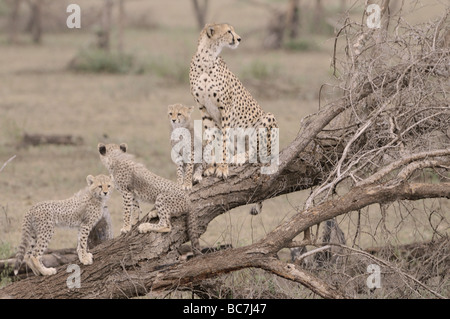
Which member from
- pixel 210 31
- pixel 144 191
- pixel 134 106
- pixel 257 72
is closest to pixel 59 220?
pixel 144 191

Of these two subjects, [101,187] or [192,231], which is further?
[101,187]

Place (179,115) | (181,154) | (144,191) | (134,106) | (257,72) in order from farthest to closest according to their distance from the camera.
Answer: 1. (257,72)
2. (134,106)
3. (179,115)
4. (181,154)
5. (144,191)

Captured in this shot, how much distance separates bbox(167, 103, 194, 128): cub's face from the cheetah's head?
1.64 feet

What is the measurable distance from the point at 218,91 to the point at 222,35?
36cm

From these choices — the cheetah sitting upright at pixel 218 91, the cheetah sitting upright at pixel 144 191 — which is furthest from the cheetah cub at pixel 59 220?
the cheetah sitting upright at pixel 218 91

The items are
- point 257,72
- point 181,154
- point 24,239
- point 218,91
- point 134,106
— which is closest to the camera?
point 24,239

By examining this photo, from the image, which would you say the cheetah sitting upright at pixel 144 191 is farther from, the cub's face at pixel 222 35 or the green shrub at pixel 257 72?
the green shrub at pixel 257 72

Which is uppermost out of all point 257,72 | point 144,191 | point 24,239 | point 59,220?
point 257,72

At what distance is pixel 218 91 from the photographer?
498 cm

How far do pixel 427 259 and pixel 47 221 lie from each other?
2.43m

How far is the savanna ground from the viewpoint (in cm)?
673

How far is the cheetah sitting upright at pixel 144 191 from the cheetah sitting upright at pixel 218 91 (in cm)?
39

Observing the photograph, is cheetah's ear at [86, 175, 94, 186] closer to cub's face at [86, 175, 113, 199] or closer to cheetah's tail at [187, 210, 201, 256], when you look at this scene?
cub's face at [86, 175, 113, 199]

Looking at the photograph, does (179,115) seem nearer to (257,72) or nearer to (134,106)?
(134,106)
